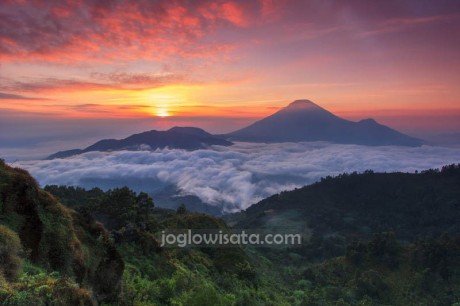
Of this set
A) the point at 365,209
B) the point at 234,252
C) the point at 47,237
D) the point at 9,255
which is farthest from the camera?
the point at 365,209

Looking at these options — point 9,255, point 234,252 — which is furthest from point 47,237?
point 234,252

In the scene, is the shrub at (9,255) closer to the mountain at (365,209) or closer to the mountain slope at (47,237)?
the mountain slope at (47,237)

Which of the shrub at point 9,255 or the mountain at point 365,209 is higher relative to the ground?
the shrub at point 9,255

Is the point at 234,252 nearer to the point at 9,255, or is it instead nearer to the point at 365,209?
the point at 9,255

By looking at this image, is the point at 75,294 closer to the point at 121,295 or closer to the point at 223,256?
the point at 121,295

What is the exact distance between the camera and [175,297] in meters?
18.8

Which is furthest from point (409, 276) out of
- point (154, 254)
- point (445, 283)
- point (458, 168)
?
point (458, 168)

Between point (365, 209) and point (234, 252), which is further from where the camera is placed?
point (365, 209)

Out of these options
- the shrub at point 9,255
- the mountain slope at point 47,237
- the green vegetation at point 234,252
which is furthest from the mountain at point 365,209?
the shrub at point 9,255

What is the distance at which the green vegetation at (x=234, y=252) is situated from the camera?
41.5 feet

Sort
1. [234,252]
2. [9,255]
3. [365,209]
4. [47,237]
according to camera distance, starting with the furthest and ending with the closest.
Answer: [365,209] < [234,252] < [47,237] < [9,255]

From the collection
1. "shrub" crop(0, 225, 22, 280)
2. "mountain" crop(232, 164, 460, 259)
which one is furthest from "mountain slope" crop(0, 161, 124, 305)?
"mountain" crop(232, 164, 460, 259)

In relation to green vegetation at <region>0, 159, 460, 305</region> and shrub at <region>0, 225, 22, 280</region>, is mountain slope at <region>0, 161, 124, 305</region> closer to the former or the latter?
green vegetation at <region>0, 159, 460, 305</region>

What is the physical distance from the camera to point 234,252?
37.9 meters
